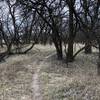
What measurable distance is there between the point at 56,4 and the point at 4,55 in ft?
31.1

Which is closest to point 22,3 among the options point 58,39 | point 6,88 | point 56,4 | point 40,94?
point 56,4

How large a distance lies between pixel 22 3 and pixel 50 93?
1122cm

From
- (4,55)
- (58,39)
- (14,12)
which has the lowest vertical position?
(4,55)

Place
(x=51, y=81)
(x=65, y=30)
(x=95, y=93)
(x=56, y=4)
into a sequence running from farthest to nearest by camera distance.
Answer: (x=65, y=30), (x=56, y=4), (x=51, y=81), (x=95, y=93)

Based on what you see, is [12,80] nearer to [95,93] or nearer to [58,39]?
[95,93]

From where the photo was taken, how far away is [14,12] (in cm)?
3425

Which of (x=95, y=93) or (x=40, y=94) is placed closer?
(x=95, y=93)

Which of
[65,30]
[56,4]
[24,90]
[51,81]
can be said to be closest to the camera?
[24,90]

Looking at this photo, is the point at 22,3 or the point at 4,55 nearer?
the point at 22,3

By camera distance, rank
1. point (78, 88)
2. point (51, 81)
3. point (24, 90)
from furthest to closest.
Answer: point (51, 81) < point (24, 90) < point (78, 88)

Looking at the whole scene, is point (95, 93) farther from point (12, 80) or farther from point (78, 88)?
point (12, 80)

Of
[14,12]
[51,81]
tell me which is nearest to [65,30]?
[14,12]

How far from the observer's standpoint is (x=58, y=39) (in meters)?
24.4

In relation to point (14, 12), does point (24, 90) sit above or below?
below
